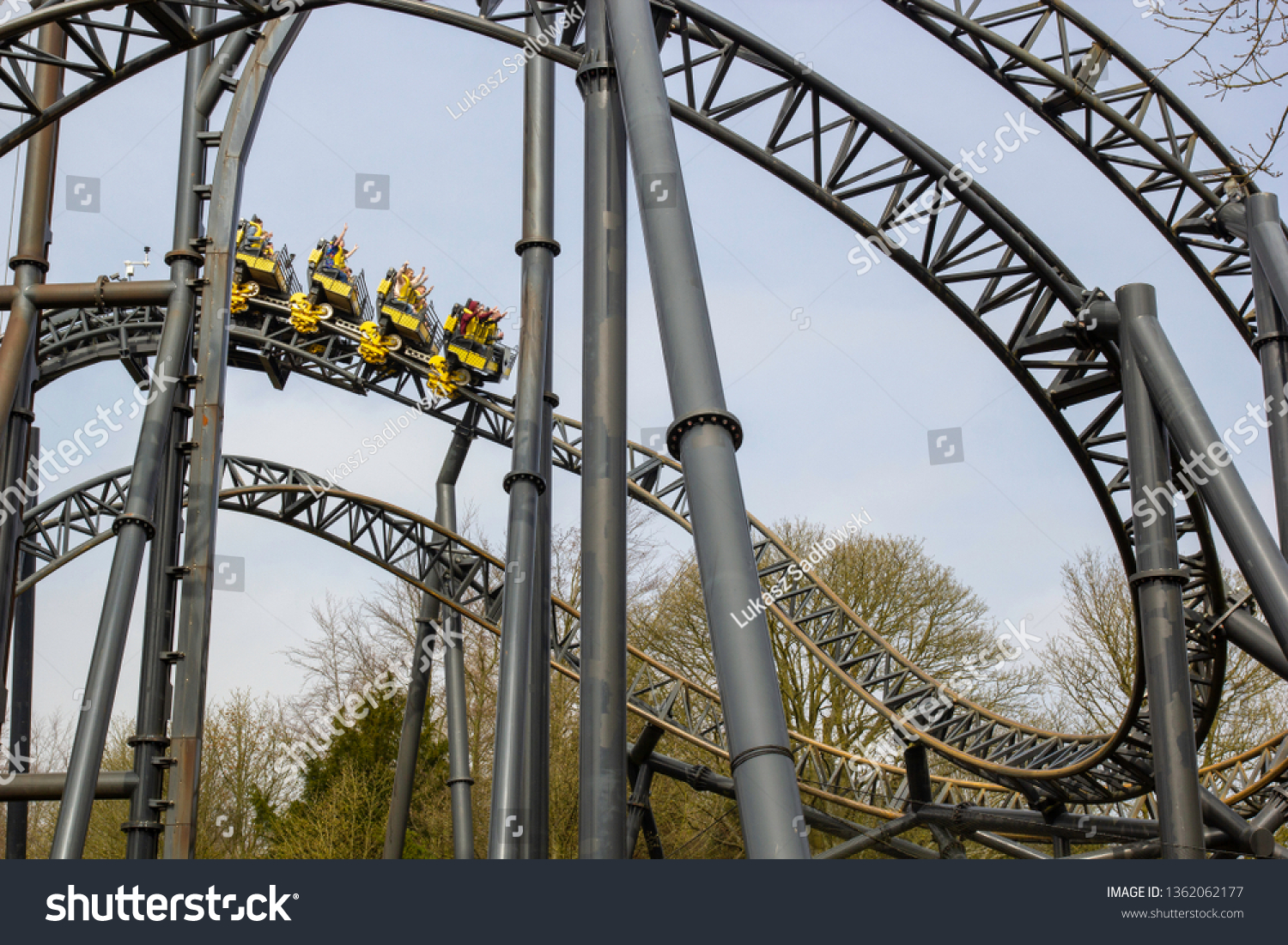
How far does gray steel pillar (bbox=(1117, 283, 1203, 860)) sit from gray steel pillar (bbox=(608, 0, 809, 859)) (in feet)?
12.9

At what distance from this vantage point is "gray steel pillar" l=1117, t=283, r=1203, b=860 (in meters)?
6.27

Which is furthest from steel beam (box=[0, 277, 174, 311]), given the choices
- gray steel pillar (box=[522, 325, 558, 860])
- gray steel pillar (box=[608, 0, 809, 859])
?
gray steel pillar (box=[608, 0, 809, 859])

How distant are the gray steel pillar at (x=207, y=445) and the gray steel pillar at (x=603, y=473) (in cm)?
262

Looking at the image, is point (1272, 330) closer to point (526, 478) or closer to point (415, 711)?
point (526, 478)

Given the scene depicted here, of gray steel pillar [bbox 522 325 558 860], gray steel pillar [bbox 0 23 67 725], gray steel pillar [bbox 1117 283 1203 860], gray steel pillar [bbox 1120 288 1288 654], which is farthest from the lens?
gray steel pillar [bbox 0 23 67 725]

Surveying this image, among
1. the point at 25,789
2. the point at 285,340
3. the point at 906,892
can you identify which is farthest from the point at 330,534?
the point at 906,892

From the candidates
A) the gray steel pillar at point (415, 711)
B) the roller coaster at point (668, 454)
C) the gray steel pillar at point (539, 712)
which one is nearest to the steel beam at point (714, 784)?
the roller coaster at point (668, 454)

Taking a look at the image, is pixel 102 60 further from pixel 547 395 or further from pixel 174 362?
pixel 547 395

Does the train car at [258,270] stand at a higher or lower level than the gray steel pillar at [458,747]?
higher

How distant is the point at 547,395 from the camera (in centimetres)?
748

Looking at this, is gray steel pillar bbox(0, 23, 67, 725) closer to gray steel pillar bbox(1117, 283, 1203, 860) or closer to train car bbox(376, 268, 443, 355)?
gray steel pillar bbox(1117, 283, 1203, 860)

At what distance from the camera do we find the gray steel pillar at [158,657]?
6.13 meters

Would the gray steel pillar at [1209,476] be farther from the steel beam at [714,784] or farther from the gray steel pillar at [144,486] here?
the steel beam at [714,784]

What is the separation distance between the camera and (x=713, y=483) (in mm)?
3385
